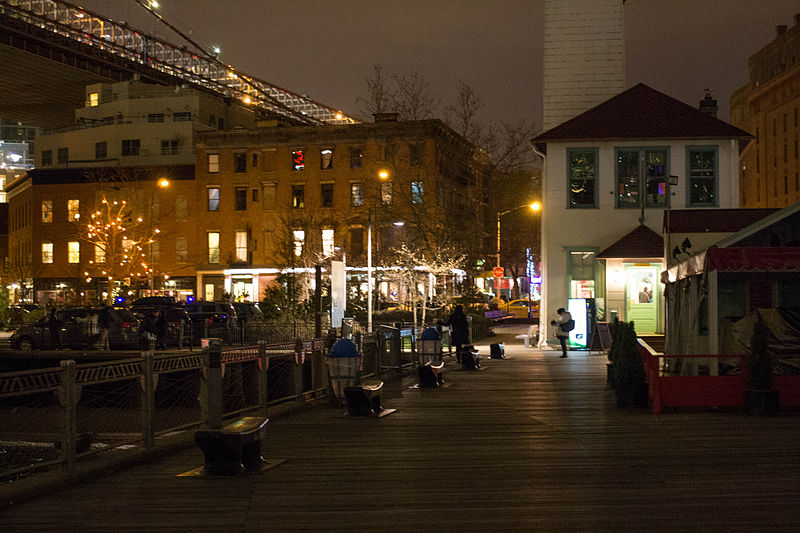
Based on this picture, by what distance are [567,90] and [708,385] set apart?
24.5m

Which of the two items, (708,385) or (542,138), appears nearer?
(708,385)

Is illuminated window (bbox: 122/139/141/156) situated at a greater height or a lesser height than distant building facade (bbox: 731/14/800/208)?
lesser

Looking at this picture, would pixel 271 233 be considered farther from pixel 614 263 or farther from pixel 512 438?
pixel 512 438

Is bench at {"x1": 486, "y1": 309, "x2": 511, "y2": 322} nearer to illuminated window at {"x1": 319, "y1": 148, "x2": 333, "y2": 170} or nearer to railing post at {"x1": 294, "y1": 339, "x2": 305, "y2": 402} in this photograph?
illuminated window at {"x1": 319, "y1": 148, "x2": 333, "y2": 170}

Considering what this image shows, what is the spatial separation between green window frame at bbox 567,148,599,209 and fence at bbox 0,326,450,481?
30.1ft

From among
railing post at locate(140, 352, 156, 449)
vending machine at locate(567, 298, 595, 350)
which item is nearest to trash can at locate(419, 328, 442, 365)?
vending machine at locate(567, 298, 595, 350)

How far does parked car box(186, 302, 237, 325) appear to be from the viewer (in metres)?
43.9

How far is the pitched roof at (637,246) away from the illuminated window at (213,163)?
44878 mm

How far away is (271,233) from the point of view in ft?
233

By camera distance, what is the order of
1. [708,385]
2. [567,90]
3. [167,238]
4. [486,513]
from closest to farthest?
[486,513] < [708,385] < [567,90] < [167,238]

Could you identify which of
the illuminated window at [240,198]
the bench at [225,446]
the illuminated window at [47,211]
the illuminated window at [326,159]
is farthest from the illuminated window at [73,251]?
the bench at [225,446]

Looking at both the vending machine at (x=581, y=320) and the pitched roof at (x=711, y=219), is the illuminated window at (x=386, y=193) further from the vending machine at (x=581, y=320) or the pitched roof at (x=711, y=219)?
the pitched roof at (x=711, y=219)

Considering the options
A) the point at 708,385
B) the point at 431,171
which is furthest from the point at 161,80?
the point at 708,385

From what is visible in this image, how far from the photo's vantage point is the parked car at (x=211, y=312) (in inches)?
1729
